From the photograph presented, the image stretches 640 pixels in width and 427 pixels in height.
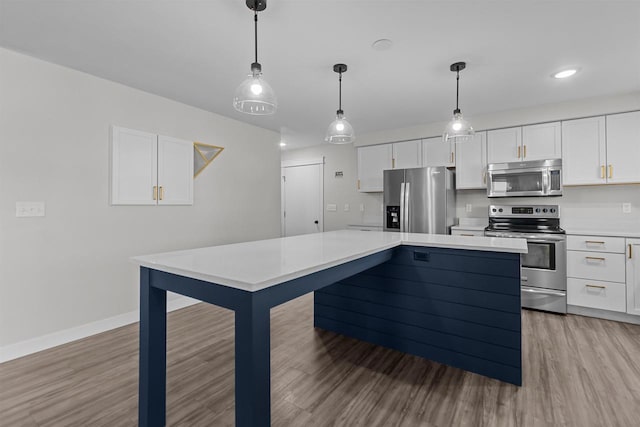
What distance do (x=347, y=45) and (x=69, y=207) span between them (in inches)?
109

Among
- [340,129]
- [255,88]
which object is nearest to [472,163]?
[340,129]

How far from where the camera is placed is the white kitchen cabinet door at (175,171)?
11.1 feet

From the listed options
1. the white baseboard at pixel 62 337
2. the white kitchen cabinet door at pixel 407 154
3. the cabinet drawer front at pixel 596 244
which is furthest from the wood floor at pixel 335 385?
the white kitchen cabinet door at pixel 407 154

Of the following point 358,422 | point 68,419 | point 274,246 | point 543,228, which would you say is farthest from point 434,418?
point 543,228

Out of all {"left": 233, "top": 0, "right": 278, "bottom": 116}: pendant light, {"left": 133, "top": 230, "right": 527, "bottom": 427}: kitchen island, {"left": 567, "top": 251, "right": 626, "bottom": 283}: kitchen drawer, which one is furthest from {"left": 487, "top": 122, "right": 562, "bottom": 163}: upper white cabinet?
{"left": 233, "top": 0, "right": 278, "bottom": 116}: pendant light

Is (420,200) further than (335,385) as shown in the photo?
Yes

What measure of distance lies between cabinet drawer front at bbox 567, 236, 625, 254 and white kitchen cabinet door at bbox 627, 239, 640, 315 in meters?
A: 0.07

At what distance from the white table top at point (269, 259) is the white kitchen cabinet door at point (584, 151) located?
82.7 inches

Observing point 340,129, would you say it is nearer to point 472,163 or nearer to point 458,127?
point 458,127

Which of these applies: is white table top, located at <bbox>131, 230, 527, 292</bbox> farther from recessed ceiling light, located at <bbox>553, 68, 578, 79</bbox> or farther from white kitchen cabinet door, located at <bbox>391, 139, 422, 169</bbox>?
white kitchen cabinet door, located at <bbox>391, 139, 422, 169</bbox>

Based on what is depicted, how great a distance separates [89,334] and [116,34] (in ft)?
8.40

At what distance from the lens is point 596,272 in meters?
3.21

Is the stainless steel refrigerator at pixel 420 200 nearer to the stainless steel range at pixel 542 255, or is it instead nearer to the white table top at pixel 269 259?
the stainless steel range at pixel 542 255

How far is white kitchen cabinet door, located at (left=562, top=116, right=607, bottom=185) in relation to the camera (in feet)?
11.1
